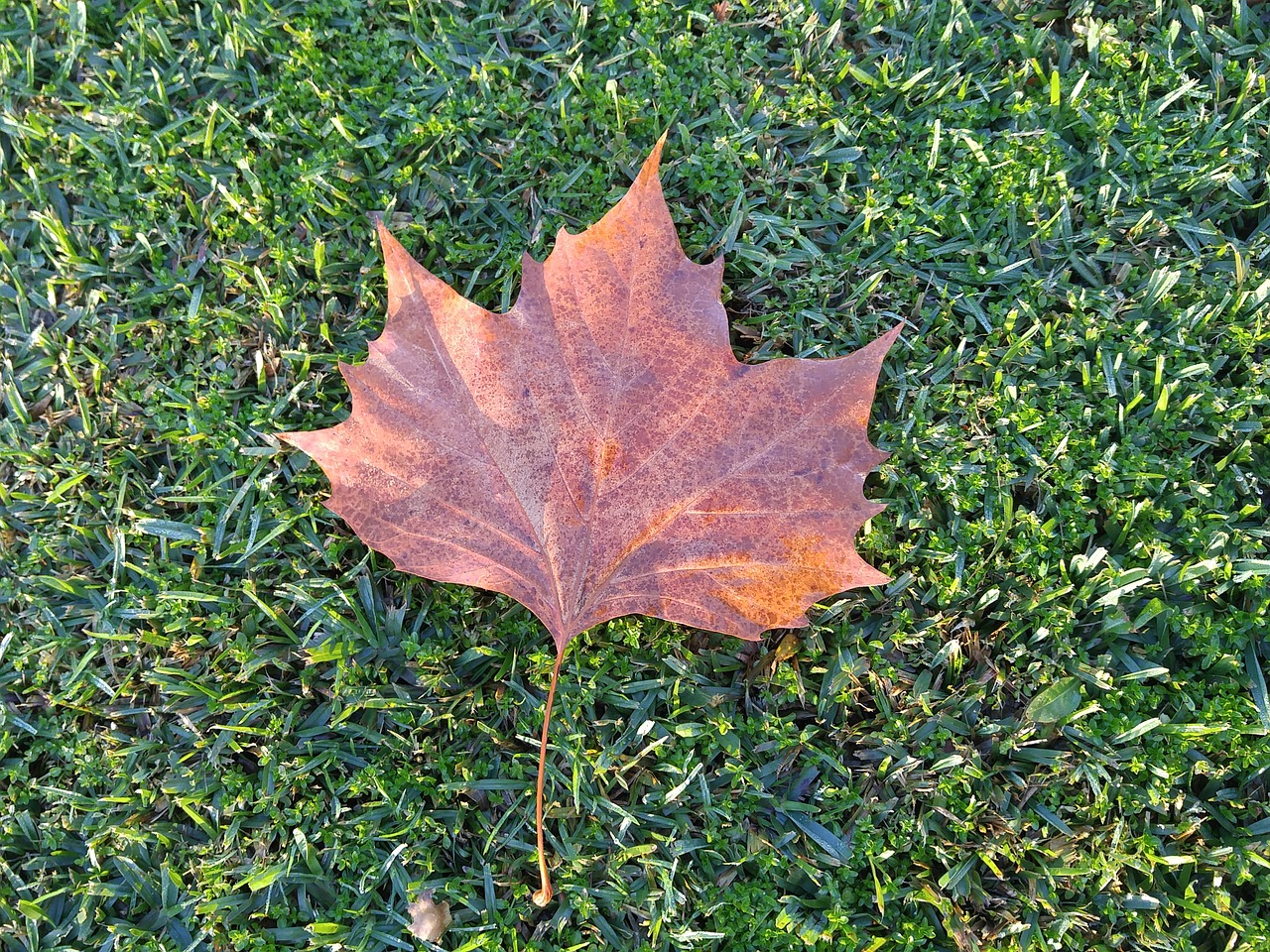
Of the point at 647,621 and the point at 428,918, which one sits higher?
the point at 647,621

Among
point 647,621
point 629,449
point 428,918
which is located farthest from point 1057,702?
point 428,918

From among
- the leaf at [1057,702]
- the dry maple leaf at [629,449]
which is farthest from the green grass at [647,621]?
the dry maple leaf at [629,449]

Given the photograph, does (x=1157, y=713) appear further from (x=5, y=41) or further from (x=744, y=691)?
(x=5, y=41)

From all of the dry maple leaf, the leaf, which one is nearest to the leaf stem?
the dry maple leaf

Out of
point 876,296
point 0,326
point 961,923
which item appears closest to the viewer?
point 961,923

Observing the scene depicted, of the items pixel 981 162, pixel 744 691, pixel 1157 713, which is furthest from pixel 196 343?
pixel 1157 713

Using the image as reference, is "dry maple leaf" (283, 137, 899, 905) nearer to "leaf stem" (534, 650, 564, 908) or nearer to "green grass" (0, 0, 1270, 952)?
"leaf stem" (534, 650, 564, 908)

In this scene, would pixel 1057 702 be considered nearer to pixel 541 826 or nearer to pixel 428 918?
pixel 541 826
